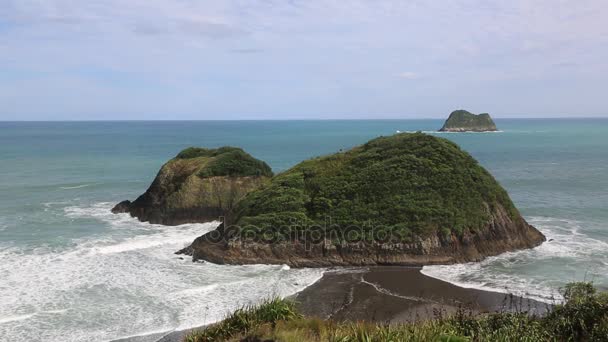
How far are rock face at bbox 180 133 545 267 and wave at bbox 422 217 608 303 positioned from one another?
120 centimetres

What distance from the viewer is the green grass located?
1380 centimetres

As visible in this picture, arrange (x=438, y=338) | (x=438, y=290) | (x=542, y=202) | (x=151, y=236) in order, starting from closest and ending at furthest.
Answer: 1. (x=438, y=338)
2. (x=438, y=290)
3. (x=151, y=236)
4. (x=542, y=202)

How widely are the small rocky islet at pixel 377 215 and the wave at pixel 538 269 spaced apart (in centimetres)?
119

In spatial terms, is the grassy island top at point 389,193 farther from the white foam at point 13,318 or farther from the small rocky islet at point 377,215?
the white foam at point 13,318

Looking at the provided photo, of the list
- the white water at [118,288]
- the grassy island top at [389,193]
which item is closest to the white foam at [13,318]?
the white water at [118,288]

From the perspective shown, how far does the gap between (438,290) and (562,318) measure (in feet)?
37.1

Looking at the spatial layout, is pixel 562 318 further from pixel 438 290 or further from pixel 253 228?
pixel 253 228

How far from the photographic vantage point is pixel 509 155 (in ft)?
342

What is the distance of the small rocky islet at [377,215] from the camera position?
107ft

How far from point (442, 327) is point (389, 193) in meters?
22.3

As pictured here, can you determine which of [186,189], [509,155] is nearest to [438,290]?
[186,189]

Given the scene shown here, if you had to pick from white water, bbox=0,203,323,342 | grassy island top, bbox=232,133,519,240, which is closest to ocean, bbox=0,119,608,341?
white water, bbox=0,203,323,342

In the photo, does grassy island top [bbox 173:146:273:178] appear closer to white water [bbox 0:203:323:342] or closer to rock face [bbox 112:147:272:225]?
rock face [bbox 112:147:272:225]

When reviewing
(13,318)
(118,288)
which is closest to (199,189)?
(118,288)
